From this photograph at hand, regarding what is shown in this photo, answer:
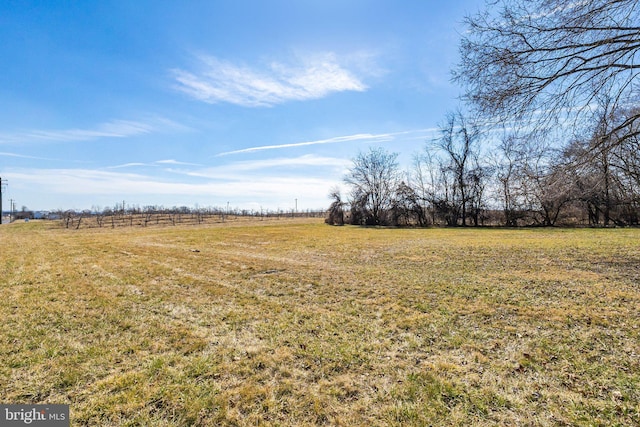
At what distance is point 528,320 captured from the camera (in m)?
4.09

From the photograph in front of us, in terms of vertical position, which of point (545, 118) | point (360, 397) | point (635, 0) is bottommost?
point (360, 397)

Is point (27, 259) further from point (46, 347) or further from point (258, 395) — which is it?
point (258, 395)

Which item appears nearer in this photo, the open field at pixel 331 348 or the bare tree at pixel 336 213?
the open field at pixel 331 348

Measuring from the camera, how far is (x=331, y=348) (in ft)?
11.1

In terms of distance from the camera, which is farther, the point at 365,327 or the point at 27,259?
the point at 27,259

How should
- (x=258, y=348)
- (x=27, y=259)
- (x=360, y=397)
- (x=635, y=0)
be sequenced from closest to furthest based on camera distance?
1. (x=360, y=397)
2. (x=258, y=348)
3. (x=635, y=0)
4. (x=27, y=259)

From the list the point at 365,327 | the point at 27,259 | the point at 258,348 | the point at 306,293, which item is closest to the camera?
the point at 258,348

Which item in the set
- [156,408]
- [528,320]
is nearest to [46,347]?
[156,408]

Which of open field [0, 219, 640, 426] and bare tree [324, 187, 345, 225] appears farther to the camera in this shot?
bare tree [324, 187, 345, 225]

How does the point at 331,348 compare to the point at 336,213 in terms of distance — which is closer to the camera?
the point at 331,348

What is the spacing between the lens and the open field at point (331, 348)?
7.63 ft

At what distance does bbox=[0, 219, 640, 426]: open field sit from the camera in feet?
7.63

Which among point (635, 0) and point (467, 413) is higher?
point (635, 0)

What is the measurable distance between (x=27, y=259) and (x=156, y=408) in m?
12.2
